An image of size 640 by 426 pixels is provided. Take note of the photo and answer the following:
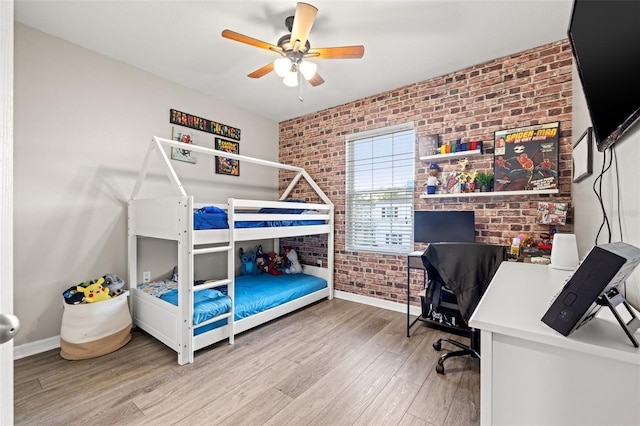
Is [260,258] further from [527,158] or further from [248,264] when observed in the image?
[527,158]

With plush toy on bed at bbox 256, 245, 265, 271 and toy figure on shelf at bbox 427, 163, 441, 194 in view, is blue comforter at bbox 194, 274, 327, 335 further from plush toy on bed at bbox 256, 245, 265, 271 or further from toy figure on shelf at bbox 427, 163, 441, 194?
toy figure on shelf at bbox 427, 163, 441, 194

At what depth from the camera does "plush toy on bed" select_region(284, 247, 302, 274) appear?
153 inches

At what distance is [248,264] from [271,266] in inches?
12.7

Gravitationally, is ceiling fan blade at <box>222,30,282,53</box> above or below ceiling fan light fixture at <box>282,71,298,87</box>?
above

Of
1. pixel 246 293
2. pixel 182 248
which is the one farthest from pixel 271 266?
pixel 182 248

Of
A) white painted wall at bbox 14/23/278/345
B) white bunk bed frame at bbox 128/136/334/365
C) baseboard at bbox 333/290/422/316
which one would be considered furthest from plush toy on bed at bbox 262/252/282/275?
white painted wall at bbox 14/23/278/345

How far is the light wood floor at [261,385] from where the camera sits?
1.58 m

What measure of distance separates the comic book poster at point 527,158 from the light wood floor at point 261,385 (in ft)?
5.44

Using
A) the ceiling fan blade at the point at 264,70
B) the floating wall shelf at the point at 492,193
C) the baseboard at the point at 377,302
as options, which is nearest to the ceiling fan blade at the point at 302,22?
the ceiling fan blade at the point at 264,70

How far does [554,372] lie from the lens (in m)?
0.67

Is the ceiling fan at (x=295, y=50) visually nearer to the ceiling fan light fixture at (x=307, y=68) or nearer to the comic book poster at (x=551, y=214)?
the ceiling fan light fixture at (x=307, y=68)

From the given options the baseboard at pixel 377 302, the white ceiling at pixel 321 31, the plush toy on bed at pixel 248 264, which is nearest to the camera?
the white ceiling at pixel 321 31

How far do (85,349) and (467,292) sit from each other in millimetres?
2978

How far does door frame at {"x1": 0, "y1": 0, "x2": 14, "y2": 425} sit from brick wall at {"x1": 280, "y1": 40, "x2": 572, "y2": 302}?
311cm
